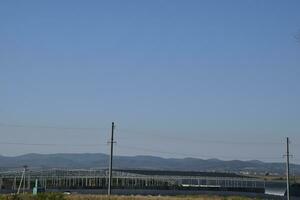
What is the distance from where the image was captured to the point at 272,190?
89.6 meters

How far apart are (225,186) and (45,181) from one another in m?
29.4

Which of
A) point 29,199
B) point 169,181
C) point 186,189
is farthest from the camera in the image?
point 169,181

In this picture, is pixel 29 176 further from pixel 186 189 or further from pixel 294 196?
pixel 294 196

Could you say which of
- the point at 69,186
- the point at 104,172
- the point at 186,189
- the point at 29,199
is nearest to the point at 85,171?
the point at 104,172

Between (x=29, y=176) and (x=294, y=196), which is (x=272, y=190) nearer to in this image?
(x=294, y=196)

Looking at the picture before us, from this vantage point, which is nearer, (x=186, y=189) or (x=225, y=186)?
(x=186, y=189)

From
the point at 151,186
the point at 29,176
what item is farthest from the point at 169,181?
the point at 29,176

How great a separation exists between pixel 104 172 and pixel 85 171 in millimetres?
2993

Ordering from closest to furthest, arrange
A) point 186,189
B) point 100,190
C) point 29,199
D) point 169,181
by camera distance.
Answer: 1. point 29,199
2. point 100,190
3. point 186,189
4. point 169,181

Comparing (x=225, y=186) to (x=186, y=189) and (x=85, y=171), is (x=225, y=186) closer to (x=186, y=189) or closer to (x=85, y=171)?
(x=186, y=189)

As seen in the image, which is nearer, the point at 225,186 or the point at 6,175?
the point at 6,175

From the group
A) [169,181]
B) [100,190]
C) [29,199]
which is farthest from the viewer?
[169,181]

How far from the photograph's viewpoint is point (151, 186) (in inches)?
3307

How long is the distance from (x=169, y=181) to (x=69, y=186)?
57.4ft
